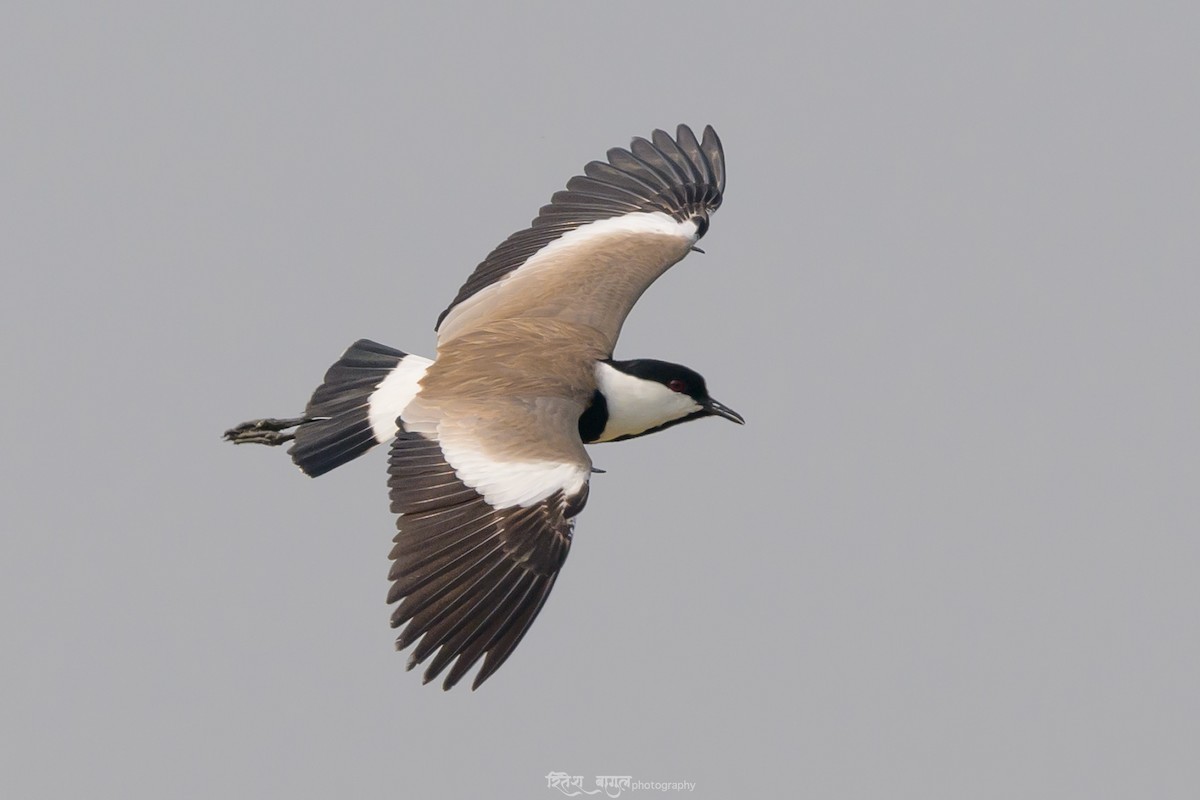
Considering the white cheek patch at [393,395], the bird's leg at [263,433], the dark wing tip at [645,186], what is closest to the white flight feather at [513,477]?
the white cheek patch at [393,395]

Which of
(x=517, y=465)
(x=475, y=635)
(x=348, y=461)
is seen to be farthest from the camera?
(x=348, y=461)

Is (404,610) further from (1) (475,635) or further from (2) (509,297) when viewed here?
(2) (509,297)

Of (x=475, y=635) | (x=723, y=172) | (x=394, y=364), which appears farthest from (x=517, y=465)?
(x=723, y=172)

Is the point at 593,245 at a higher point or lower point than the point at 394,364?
higher

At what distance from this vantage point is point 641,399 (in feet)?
27.7

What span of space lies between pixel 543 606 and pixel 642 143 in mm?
4360

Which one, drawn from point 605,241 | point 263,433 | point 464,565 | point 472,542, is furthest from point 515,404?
point 605,241

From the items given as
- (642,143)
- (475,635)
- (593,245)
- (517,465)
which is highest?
(642,143)

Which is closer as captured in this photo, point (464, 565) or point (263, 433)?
point (464, 565)

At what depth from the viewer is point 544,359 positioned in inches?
325

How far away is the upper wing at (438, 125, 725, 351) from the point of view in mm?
9047

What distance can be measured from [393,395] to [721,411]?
5.82ft

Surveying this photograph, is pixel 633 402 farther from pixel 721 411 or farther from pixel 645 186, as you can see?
pixel 645 186

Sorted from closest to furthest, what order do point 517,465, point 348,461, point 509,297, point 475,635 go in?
point 475,635 < point 517,465 < point 348,461 < point 509,297
